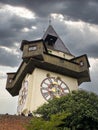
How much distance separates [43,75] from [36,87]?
145cm

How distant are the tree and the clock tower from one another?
7695 mm

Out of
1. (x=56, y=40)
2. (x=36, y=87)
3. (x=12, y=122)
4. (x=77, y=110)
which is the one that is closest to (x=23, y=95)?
(x=36, y=87)

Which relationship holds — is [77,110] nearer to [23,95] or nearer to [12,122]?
[12,122]

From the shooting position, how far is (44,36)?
41125 mm

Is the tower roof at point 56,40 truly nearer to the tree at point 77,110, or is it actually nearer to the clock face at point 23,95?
the clock face at point 23,95

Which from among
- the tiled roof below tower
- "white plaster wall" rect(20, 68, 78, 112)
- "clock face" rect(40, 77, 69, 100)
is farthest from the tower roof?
the tiled roof below tower

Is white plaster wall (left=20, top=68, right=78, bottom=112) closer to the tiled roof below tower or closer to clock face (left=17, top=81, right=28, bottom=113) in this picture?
clock face (left=17, top=81, right=28, bottom=113)

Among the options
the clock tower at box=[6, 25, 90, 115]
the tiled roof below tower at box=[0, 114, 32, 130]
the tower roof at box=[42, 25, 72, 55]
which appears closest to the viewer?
the tiled roof below tower at box=[0, 114, 32, 130]

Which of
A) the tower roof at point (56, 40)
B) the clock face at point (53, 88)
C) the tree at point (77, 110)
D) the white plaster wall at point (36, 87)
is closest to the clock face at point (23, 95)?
the white plaster wall at point (36, 87)

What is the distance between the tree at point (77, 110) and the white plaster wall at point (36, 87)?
7.46m

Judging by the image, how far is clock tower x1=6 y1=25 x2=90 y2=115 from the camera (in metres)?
33.6

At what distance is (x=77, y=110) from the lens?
23.3m

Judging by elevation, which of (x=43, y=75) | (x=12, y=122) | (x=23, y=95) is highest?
(x=43, y=75)

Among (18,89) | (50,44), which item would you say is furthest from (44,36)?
(18,89)
